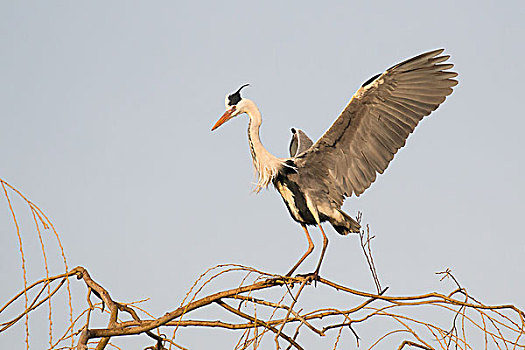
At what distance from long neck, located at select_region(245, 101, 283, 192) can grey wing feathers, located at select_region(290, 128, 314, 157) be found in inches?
64.7

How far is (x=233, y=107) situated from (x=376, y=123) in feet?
2.98

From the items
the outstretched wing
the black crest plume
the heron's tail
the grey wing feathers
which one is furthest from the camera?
the grey wing feathers

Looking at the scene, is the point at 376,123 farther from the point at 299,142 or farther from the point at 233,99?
the point at 299,142

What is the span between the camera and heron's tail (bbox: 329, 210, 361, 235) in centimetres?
417

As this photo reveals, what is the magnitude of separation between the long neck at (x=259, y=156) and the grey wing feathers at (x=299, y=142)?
5.39 feet

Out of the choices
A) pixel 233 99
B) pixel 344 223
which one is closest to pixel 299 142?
pixel 233 99

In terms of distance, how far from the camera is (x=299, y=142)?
6.02 metres

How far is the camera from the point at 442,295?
7.13 ft

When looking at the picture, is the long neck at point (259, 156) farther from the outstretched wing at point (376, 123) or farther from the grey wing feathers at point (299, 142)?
the grey wing feathers at point (299, 142)

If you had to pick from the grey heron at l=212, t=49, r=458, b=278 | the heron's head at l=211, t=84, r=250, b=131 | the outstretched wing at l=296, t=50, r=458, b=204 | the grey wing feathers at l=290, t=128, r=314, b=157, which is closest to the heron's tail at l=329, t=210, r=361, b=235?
the grey heron at l=212, t=49, r=458, b=278

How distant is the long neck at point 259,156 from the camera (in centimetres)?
422

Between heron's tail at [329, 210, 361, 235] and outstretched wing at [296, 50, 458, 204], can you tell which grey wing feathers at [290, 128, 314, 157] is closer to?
outstretched wing at [296, 50, 458, 204]

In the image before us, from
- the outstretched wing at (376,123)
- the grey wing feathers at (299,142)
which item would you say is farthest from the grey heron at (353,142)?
the grey wing feathers at (299,142)

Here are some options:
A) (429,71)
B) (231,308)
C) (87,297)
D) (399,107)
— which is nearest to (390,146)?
(399,107)
